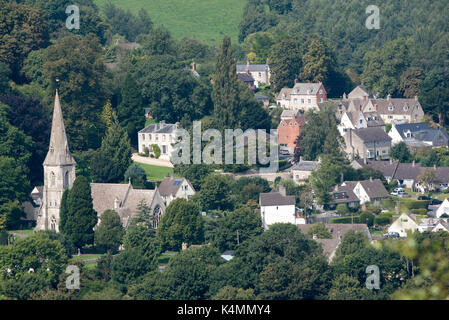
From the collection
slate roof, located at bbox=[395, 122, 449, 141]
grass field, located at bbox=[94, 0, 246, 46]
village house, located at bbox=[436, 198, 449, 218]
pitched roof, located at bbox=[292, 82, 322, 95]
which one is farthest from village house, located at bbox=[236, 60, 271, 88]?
grass field, located at bbox=[94, 0, 246, 46]

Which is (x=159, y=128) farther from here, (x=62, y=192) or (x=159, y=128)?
(x=62, y=192)

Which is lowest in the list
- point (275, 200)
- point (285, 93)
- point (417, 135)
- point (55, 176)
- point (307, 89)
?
point (275, 200)

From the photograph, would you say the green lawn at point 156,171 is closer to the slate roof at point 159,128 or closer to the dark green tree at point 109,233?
the slate roof at point 159,128

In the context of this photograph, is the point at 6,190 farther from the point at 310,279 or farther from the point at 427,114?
the point at 427,114

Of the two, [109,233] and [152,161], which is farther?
[152,161]

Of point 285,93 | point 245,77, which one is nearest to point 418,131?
point 285,93

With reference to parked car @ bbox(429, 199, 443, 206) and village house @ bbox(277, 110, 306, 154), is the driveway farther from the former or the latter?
parked car @ bbox(429, 199, 443, 206)

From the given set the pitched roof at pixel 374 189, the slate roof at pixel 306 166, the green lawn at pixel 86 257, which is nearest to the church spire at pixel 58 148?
the green lawn at pixel 86 257
